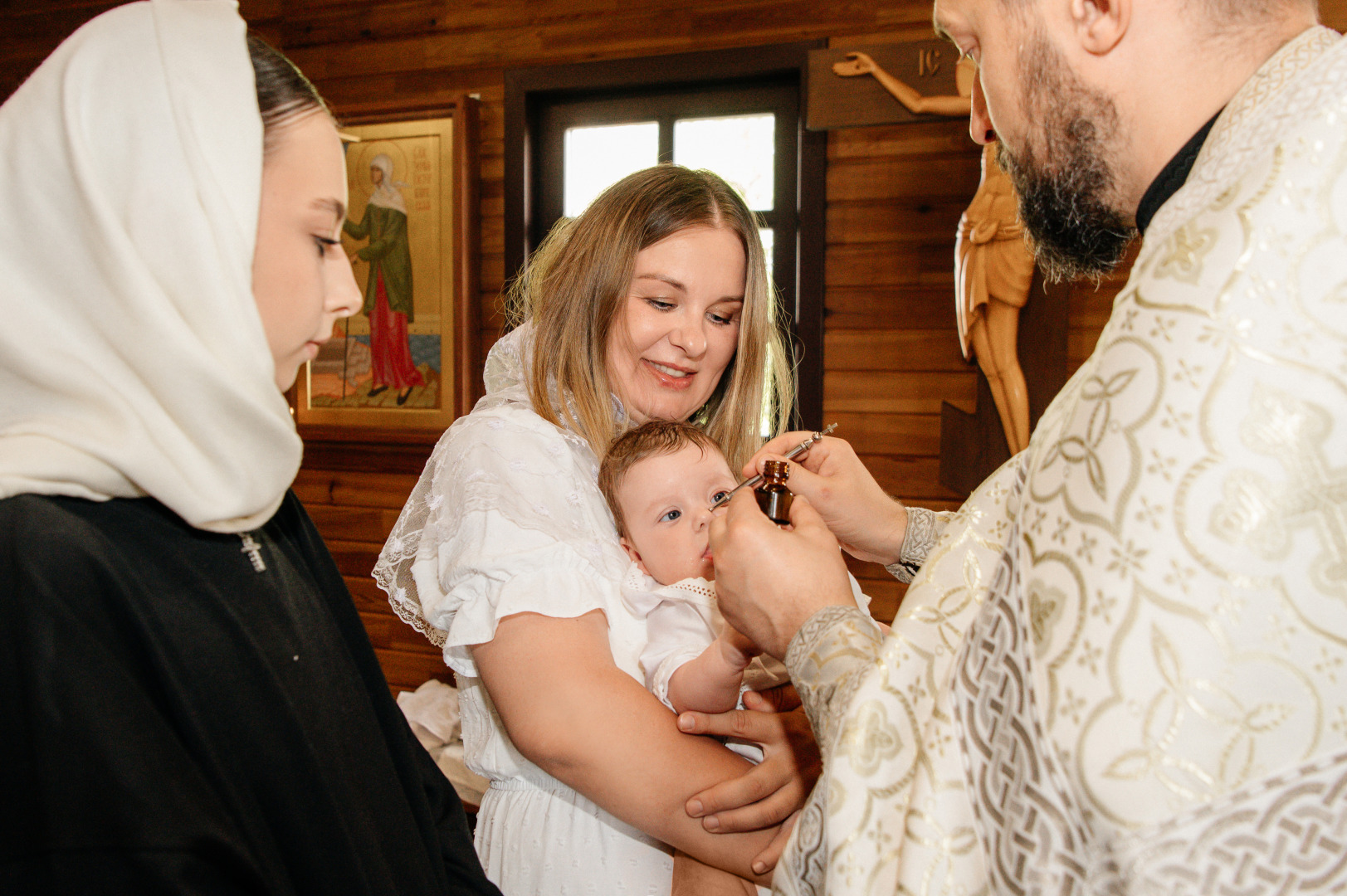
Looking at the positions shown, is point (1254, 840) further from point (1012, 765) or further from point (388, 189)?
point (388, 189)

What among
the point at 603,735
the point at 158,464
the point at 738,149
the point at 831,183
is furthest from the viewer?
the point at 738,149

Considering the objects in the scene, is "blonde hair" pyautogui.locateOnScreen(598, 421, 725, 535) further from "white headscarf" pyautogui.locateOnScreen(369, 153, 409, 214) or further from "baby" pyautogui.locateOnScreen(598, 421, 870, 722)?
"white headscarf" pyautogui.locateOnScreen(369, 153, 409, 214)

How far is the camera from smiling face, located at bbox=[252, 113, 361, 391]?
879mm

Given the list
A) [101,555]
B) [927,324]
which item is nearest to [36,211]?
[101,555]

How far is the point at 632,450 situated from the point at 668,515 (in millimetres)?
145

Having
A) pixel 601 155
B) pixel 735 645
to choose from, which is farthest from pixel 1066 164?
pixel 601 155

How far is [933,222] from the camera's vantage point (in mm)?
3555

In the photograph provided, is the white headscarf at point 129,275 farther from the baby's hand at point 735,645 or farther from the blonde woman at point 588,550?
the baby's hand at point 735,645

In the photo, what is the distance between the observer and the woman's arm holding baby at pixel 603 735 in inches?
49.3

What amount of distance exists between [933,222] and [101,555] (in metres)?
3.34

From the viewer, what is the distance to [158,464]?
0.77 m

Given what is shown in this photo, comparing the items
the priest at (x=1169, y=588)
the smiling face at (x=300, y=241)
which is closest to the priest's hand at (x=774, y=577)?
the priest at (x=1169, y=588)

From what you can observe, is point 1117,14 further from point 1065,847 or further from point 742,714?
point 742,714

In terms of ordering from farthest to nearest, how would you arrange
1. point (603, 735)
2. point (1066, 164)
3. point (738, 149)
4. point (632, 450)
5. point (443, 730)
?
point (738, 149)
point (443, 730)
point (632, 450)
point (603, 735)
point (1066, 164)
